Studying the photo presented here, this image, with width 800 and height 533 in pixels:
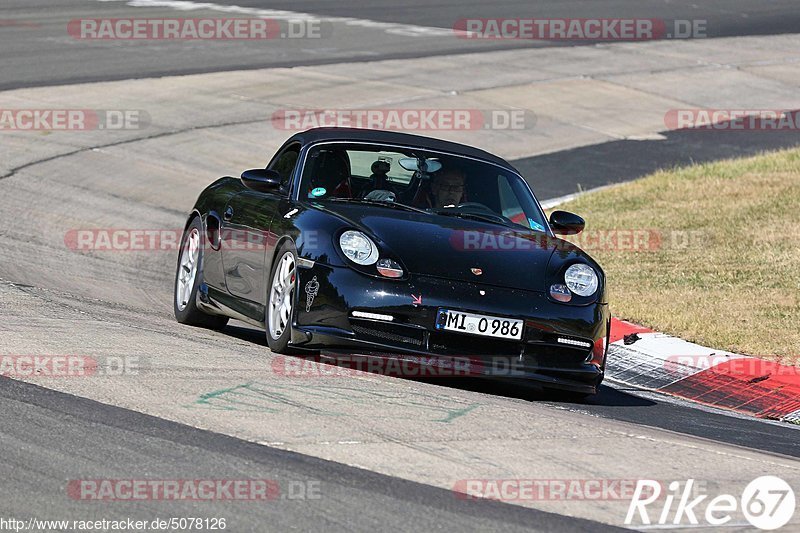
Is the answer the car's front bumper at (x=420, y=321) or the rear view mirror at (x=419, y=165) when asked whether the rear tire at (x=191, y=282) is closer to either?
the rear view mirror at (x=419, y=165)

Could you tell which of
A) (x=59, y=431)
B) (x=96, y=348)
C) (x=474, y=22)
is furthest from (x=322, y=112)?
(x=59, y=431)

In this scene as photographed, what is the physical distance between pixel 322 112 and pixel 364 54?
5.84 meters

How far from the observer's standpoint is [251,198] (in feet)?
30.4

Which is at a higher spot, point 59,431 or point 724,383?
point 59,431

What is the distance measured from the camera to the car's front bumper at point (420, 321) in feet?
24.9

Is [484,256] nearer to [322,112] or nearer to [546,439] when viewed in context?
[546,439]

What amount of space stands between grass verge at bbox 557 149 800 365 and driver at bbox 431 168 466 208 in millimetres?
2435

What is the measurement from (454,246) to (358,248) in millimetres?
588

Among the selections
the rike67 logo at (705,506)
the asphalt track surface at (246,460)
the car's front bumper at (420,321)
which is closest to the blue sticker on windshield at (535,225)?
the asphalt track surface at (246,460)

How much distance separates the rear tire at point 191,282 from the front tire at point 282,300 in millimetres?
1524

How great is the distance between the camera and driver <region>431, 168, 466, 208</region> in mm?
8844

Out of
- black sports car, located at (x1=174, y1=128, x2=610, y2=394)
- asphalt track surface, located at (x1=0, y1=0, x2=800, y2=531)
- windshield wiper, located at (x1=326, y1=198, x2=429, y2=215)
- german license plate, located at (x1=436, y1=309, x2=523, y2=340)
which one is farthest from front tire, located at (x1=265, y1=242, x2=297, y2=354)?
asphalt track surface, located at (x1=0, y1=0, x2=800, y2=531)

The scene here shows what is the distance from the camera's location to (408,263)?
7.75 metres

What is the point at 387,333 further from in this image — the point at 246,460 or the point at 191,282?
the point at 191,282
